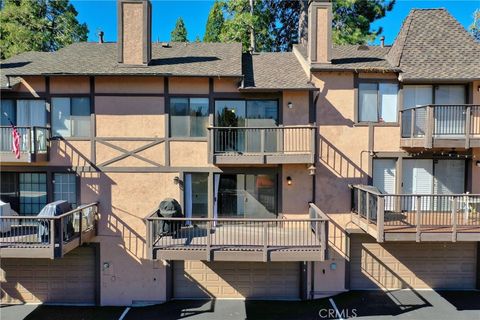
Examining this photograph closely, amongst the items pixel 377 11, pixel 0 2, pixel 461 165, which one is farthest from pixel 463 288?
pixel 0 2

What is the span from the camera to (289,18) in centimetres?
2314

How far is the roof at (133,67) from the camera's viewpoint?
10758 millimetres

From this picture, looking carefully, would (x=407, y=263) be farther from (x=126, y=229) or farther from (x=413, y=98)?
(x=126, y=229)

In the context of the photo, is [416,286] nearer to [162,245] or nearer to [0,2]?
[162,245]

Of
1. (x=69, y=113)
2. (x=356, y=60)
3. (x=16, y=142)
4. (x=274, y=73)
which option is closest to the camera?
(x=16, y=142)

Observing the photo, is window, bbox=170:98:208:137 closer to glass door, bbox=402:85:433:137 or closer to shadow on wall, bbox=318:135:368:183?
shadow on wall, bbox=318:135:368:183

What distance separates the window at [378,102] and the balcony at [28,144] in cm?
1155

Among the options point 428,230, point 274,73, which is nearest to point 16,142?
point 274,73

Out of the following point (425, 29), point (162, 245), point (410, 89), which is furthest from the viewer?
point (425, 29)

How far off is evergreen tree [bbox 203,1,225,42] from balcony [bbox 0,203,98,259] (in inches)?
693

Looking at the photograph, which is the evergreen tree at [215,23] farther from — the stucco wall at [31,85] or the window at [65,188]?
the window at [65,188]

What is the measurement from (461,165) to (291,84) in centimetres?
716

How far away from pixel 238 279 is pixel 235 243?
263 centimetres

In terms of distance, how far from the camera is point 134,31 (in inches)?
449
